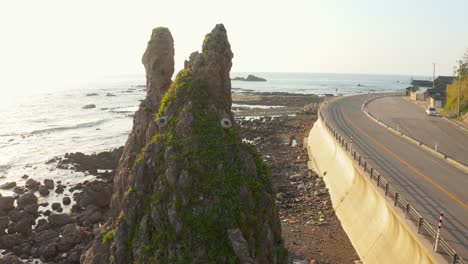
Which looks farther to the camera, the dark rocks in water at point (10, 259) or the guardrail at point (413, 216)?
the dark rocks in water at point (10, 259)

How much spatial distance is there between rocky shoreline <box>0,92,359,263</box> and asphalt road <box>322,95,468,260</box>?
5566 millimetres

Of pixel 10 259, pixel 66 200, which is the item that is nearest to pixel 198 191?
pixel 10 259

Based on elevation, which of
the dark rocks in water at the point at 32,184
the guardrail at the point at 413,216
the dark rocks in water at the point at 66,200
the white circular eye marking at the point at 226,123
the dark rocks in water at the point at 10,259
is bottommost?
the dark rocks in water at the point at 10,259

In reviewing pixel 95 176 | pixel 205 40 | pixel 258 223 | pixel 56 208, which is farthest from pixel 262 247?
pixel 95 176

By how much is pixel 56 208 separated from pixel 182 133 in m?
24.6

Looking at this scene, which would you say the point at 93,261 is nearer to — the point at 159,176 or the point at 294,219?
the point at 159,176

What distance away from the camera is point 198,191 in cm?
1742

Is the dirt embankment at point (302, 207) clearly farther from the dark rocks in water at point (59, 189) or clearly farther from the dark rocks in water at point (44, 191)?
the dark rocks in water at point (44, 191)

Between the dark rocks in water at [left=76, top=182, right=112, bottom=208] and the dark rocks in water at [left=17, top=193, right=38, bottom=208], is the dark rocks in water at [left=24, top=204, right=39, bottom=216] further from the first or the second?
the dark rocks in water at [left=76, top=182, right=112, bottom=208]

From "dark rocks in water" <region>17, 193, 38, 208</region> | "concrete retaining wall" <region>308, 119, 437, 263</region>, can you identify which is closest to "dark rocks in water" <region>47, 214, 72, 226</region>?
"dark rocks in water" <region>17, 193, 38, 208</region>

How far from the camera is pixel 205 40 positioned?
2269cm

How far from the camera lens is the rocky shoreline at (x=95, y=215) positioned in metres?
26.6

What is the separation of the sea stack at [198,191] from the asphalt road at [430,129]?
73.2ft

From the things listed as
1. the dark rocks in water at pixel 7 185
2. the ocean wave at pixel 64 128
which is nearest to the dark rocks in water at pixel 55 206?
the dark rocks in water at pixel 7 185
